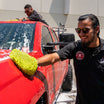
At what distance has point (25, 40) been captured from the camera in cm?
257

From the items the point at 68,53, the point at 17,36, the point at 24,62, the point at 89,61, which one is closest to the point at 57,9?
the point at 17,36

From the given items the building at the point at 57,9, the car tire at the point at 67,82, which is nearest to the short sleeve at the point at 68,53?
the car tire at the point at 67,82

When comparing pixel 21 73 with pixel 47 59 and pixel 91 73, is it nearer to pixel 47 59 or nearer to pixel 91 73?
pixel 47 59

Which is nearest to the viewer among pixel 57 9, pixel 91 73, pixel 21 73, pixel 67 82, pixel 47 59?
pixel 21 73

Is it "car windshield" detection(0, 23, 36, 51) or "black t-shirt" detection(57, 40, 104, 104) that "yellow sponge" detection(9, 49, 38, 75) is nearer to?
"black t-shirt" detection(57, 40, 104, 104)

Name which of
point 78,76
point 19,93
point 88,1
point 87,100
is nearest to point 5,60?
point 19,93

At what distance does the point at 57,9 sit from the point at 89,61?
40.6ft

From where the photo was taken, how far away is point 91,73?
71.0 inches

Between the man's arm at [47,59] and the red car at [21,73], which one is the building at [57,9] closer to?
the red car at [21,73]

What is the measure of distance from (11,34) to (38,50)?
58 centimetres

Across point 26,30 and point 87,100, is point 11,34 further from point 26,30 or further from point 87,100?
point 87,100

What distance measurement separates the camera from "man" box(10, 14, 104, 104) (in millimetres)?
1757

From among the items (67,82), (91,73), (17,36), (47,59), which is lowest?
(67,82)

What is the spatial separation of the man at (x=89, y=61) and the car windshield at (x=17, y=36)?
2.26 feet
